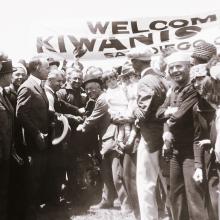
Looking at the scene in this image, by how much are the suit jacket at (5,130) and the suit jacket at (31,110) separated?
0.73 ft

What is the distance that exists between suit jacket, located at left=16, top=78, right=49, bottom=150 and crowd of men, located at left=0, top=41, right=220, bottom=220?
0.04 feet

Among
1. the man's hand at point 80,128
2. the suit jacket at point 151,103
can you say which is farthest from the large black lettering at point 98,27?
the suit jacket at point 151,103

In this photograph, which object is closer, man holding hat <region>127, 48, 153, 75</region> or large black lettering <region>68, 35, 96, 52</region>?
man holding hat <region>127, 48, 153, 75</region>

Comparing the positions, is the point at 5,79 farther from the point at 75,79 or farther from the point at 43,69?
the point at 75,79

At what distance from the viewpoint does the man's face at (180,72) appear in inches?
185

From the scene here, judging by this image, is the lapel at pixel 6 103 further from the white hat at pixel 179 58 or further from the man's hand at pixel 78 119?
the white hat at pixel 179 58

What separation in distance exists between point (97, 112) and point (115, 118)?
353mm

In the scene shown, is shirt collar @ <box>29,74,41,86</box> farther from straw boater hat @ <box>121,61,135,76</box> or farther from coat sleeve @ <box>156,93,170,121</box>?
coat sleeve @ <box>156,93,170,121</box>

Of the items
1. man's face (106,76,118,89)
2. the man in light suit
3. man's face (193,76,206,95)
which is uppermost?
man's face (193,76,206,95)

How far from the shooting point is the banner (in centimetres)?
625

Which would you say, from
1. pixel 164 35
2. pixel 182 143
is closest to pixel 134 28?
pixel 164 35

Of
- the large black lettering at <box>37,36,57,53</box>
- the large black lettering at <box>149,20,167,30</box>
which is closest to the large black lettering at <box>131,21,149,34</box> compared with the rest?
the large black lettering at <box>149,20,167,30</box>

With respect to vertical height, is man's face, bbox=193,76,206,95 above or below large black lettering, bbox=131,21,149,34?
below

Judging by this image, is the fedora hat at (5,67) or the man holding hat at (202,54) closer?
the man holding hat at (202,54)
